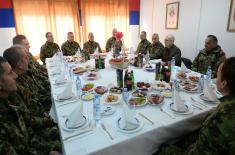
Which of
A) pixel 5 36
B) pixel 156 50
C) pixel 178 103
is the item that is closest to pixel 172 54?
pixel 156 50

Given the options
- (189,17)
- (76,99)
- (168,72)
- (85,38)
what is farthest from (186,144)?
(85,38)

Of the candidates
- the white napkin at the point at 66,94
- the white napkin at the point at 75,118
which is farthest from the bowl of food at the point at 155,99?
the white napkin at the point at 66,94

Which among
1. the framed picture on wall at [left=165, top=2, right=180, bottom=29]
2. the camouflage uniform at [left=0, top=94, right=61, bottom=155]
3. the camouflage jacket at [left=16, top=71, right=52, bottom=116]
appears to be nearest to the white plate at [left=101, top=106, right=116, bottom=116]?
the camouflage uniform at [left=0, top=94, right=61, bottom=155]

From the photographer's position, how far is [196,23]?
3.94 metres

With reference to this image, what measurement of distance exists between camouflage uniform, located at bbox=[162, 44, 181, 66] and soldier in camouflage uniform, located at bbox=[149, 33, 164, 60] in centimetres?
20

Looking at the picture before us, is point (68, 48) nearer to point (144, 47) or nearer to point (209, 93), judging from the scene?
point (144, 47)

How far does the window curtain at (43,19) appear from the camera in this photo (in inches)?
166

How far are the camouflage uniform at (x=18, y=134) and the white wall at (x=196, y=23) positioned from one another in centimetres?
348

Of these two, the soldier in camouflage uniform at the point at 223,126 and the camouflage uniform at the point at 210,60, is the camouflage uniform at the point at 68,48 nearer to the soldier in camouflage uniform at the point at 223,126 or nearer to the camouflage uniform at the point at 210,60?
the camouflage uniform at the point at 210,60

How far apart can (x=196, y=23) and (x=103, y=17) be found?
8.50ft

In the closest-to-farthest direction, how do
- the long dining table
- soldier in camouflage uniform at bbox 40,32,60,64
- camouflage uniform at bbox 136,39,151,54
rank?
the long dining table < soldier in camouflage uniform at bbox 40,32,60,64 < camouflage uniform at bbox 136,39,151,54

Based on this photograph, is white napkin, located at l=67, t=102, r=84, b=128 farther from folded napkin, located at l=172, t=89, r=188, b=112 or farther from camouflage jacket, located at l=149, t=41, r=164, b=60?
camouflage jacket, located at l=149, t=41, r=164, b=60

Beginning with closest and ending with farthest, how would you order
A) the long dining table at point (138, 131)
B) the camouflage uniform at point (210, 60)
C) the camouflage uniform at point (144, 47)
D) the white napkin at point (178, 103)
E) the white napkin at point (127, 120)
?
the long dining table at point (138, 131) < the white napkin at point (127, 120) < the white napkin at point (178, 103) < the camouflage uniform at point (210, 60) < the camouflage uniform at point (144, 47)

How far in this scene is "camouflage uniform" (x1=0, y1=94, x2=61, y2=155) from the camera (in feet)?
3.55
